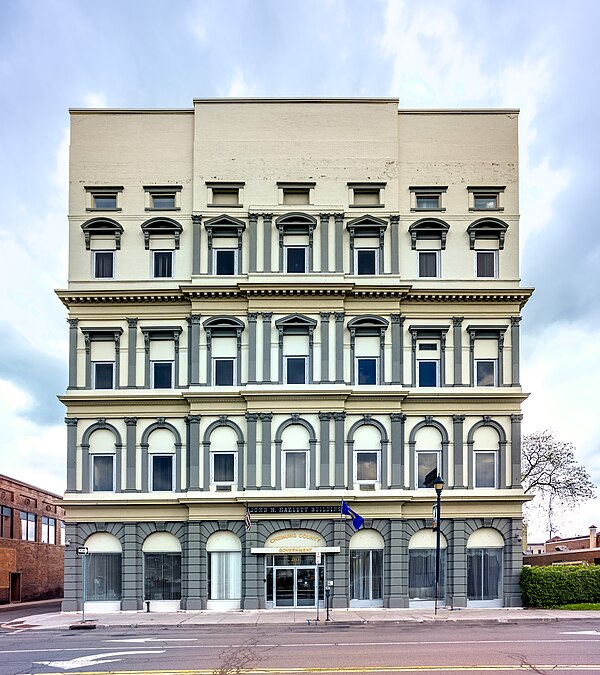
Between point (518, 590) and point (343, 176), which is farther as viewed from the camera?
point (343, 176)

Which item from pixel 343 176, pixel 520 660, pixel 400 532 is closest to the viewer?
pixel 520 660

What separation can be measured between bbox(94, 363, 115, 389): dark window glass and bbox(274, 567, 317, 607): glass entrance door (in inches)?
497

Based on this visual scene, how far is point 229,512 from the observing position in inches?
1431

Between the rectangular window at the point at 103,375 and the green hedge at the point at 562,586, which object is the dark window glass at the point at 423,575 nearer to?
the green hedge at the point at 562,586

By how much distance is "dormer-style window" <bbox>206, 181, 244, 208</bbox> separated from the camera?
127 feet

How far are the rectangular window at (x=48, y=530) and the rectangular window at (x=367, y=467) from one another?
1167 inches

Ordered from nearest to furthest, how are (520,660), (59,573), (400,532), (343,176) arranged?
(520,660), (400,532), (343,176), (59,573)

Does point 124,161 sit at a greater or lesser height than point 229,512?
greater

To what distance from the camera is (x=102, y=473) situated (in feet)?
123

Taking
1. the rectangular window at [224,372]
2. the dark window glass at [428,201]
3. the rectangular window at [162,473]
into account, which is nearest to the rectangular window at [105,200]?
the rectangular window at [224,372]

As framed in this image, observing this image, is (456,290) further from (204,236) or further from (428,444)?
(204,236)

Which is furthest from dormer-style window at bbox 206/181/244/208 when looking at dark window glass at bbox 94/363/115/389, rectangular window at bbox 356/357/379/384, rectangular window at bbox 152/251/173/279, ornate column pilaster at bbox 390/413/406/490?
ornate column pilaster at bbox 390/413/406/490

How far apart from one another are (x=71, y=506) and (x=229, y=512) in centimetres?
799

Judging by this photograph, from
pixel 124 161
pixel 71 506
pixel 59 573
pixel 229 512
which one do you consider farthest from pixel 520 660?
pixel 59 573
